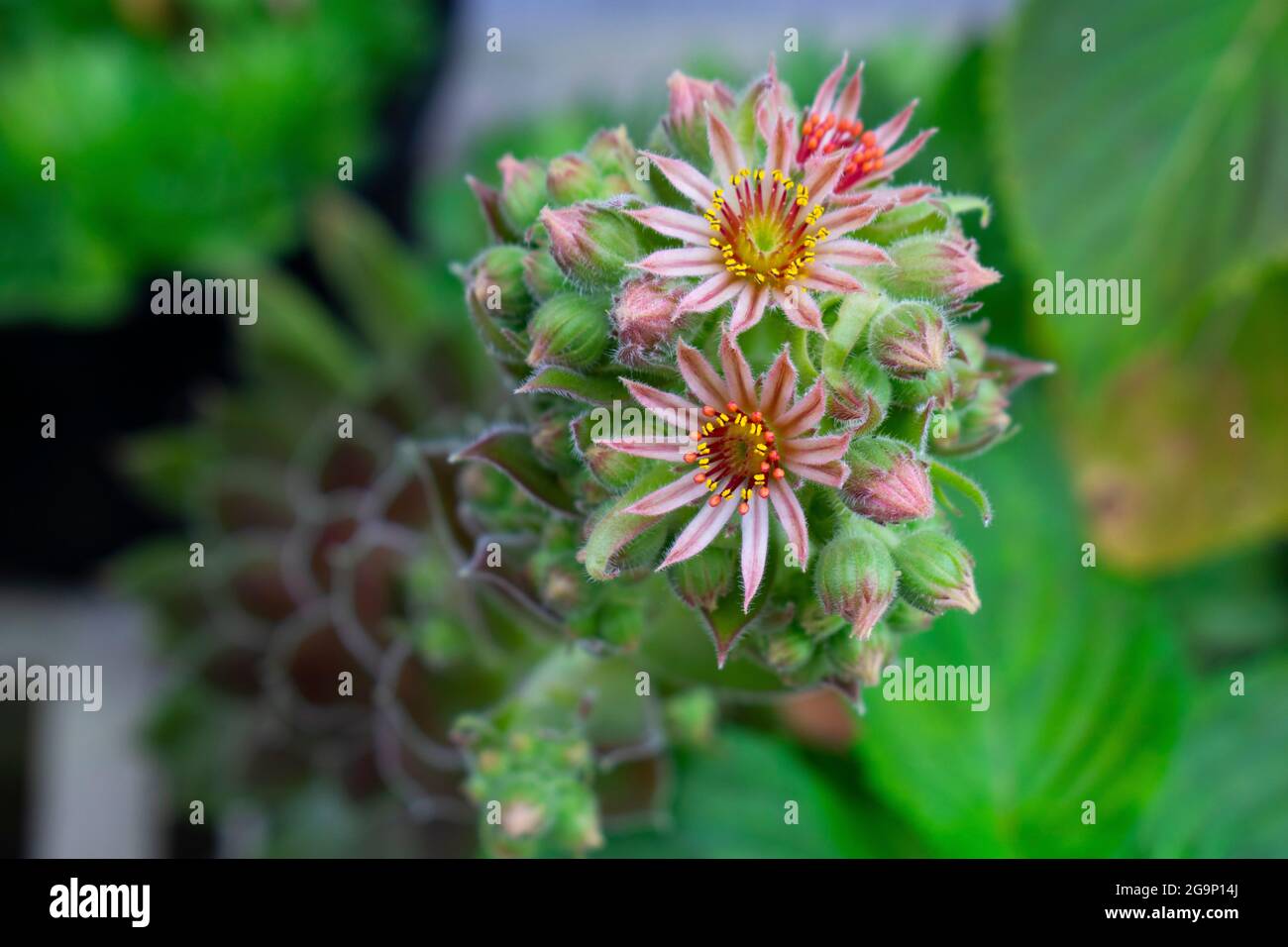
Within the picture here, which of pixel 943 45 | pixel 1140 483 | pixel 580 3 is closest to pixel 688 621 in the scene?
pixel 1140 483

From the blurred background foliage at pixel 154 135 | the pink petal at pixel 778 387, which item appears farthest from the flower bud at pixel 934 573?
the blurred background foliage at pixel 154 135

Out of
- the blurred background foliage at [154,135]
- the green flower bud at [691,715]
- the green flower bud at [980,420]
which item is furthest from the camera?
the blurred background foliage at [154,135]

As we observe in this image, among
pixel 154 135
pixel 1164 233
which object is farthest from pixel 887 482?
pixel 154 135

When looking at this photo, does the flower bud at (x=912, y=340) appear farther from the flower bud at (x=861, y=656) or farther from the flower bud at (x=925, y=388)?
the flower bud at (x=861, y=656)

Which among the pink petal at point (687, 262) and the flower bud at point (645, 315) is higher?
the pink petal at point (687, 262)

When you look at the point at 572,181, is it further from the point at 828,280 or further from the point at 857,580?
the point at 857,580
